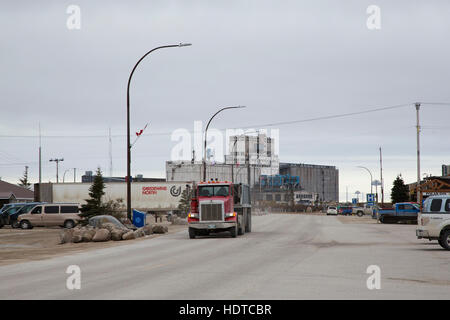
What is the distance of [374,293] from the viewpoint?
37.6 feet

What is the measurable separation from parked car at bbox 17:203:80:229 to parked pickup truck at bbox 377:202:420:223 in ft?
91.1

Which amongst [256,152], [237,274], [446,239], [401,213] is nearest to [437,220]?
[446,239]

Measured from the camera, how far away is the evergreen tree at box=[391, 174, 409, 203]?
10126cm

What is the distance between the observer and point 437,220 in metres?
22.8

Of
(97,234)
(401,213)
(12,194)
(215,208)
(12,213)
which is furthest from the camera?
(12,194)

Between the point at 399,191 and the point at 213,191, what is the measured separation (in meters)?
75.8

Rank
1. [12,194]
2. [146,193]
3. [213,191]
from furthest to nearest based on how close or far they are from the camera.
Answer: [12,194] → [146,193] → [213,191]

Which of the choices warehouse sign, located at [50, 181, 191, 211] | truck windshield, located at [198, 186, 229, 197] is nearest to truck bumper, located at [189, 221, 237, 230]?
truck windshield, located at [198, 186, 229, 197]

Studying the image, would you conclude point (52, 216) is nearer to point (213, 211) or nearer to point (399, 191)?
point (213, 211)

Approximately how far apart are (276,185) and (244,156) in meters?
16.1

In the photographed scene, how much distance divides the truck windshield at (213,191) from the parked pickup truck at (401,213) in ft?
93.4

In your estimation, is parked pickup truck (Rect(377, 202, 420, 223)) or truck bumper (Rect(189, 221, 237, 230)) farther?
parked pickup truck (Rect(377, 202, 420, 223))

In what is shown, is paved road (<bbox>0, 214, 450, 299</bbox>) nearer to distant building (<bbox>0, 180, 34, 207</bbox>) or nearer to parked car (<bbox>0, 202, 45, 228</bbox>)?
parked car (<bbox>0, 202, 45, 228</bbox>)

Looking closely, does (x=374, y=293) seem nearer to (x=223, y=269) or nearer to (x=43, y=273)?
(x=223, y=269)
